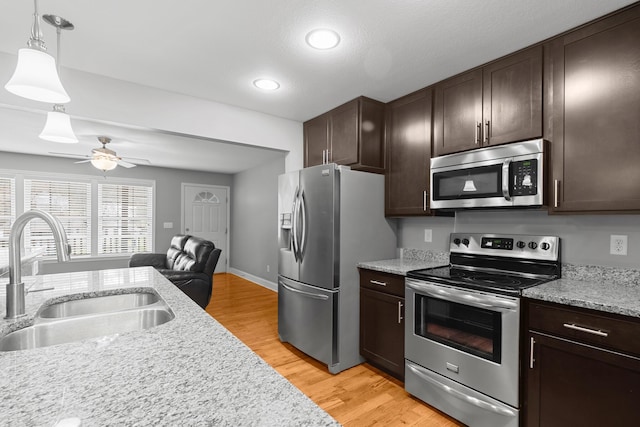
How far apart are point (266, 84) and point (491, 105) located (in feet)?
5.49

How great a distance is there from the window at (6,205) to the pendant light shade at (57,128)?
4.58 meters

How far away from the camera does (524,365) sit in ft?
5.41

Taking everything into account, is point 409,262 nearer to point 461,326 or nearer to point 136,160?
point 461,326

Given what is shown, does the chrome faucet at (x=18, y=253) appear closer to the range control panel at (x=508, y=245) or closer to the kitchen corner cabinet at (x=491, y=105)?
the kitchen corner cabinet at (x=491, y=105)

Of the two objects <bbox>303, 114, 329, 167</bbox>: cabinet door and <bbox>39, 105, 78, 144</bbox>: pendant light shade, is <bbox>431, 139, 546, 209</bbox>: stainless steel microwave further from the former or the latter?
<bbox>39, 105, 78, 144</bbox>: pendant light shade

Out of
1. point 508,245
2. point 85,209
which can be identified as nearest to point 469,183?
point 508,245

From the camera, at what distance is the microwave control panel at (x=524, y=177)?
1.87 m

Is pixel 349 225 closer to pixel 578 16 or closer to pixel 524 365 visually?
pixel 524 365

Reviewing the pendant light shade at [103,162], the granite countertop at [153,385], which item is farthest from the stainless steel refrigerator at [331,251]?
the pendant light shade at [103,162]

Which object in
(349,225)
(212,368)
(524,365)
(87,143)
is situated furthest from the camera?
(87,143)

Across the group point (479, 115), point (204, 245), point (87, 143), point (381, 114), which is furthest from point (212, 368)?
point (87, 143)

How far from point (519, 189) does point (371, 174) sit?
3.77ft

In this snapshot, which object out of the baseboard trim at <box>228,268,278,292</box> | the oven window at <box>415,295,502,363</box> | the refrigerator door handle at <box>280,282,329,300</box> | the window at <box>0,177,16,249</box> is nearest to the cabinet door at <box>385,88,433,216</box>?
the oven window at <box>415,295,502,363</box>

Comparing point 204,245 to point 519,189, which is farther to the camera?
point 204,245
